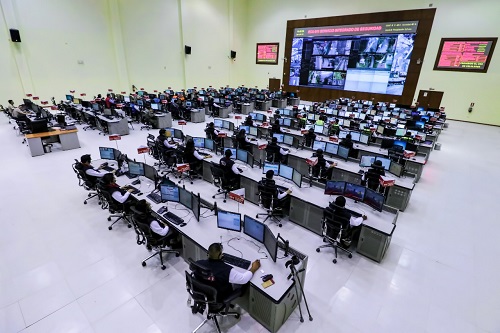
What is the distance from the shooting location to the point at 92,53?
1515 cm

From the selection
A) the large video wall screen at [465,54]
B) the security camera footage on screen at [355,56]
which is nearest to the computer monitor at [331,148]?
the security camera footage on screen at [355,56]

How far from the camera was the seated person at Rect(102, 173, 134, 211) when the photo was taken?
4570 mm

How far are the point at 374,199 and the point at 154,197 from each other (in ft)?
13.0

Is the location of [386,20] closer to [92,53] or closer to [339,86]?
[339,86]

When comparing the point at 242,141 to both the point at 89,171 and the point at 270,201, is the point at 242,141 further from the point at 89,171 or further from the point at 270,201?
the point at 89,171

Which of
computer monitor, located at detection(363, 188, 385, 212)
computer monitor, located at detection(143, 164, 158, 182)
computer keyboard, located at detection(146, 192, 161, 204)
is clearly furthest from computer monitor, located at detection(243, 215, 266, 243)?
computer monitor, located at detection(143, 164, 158, 182)

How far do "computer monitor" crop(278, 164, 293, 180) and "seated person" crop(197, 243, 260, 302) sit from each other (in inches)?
108

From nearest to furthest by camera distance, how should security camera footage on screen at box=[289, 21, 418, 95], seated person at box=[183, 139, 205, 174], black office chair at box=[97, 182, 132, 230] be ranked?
black office chair at box=[97, 182, 132, 230]
seated person at box=[183, 139, 205, 174]
security camera footage on screen at box=[289, 21, 418, 95]

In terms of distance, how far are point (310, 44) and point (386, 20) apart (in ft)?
17.9

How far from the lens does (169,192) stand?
4.49 meters

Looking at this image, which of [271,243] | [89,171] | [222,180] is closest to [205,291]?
[271,243]

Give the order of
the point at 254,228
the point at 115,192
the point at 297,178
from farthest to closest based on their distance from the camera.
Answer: the point at 297,178 → the point at 115,192 → the point at 254,228

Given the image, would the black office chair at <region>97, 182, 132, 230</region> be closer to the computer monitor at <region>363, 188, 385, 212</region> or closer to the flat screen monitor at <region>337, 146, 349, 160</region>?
the computer monitor at <region>363, 188, 385, 212</region>

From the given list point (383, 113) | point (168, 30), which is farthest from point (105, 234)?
point (168, 30)
